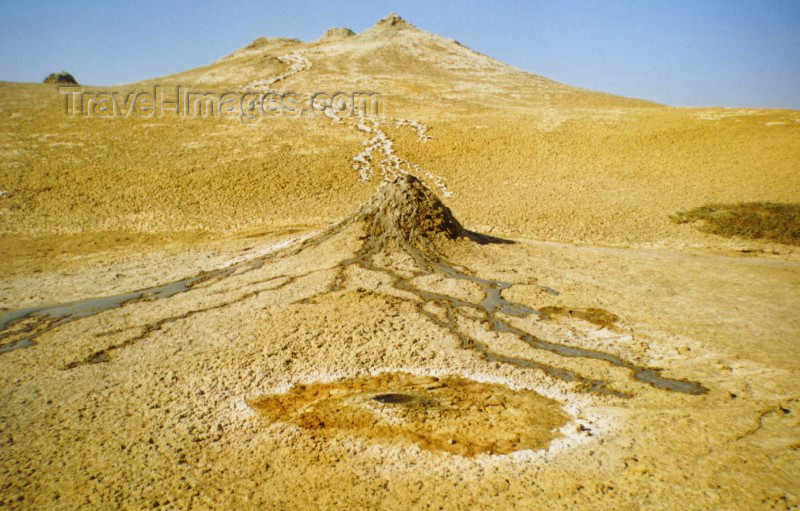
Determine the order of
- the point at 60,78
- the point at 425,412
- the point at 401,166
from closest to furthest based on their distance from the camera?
the point at 425,412 → the point at 401,166 → the point at 60,78

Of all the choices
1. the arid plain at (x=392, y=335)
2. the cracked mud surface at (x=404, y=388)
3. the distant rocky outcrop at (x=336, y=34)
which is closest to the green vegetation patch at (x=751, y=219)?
the arid plain at (x=392, y=335)

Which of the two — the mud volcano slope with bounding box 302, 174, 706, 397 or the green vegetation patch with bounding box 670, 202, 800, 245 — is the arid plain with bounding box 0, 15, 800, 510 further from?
the green vegetation patch with bounding box 670, 202, 800, 245

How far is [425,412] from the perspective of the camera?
415cm

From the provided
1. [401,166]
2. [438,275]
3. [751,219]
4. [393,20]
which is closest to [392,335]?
[438,275]

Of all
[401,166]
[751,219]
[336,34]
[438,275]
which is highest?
[336,34]

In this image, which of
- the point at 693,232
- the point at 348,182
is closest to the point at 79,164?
the point at 348,182

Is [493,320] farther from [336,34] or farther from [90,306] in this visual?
[336,34]

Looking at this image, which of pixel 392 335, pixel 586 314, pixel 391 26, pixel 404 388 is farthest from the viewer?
pixel 391 26

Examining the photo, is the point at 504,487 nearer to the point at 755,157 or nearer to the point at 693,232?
the point at 693,232

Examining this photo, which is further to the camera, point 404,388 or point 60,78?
point 60,78

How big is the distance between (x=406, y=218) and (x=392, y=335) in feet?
10.3

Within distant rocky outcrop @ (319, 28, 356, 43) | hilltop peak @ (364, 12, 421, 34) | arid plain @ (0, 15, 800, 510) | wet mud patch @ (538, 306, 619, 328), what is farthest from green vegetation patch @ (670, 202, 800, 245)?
distant rocky outcrop @ (319, 28, 356, 43)

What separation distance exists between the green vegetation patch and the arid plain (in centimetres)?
46

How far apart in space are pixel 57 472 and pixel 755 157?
1854 cm
